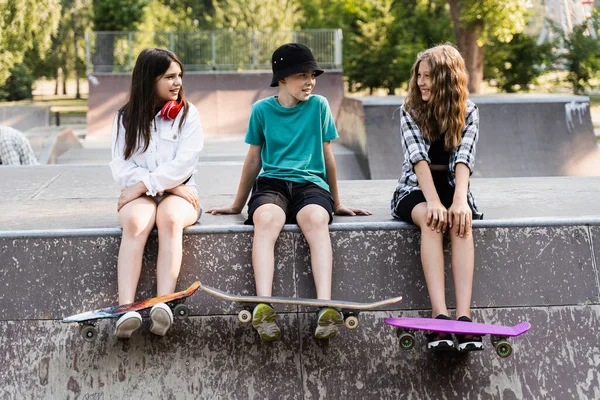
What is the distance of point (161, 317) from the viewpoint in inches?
145

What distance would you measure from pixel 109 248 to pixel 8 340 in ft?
2.25

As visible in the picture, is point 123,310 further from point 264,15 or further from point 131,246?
point 264,15

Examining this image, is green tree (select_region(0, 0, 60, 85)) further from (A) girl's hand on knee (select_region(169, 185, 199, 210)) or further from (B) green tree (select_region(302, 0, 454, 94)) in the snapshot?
(A) girl's hand on knee (select_region(169, 185, 199, 210))

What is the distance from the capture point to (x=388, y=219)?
14.4ft

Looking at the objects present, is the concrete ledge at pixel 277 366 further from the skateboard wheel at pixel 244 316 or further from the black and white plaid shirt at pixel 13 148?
the black and white plaid shirt at pixel 13 148

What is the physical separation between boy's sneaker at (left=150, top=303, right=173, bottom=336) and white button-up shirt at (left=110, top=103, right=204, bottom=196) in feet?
2.34

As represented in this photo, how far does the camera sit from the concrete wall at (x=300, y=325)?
397cm

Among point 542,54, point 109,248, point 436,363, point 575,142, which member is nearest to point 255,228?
point 109,248

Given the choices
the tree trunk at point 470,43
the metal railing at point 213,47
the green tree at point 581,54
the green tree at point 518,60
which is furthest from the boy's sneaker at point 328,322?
the green tree at point 581,54

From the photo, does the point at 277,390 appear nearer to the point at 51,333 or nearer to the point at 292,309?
the point at 292,309

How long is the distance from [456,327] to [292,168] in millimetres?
1340

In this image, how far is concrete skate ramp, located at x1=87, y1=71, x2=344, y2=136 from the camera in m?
20.4

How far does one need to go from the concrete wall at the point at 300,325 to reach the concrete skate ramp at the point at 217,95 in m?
16.2

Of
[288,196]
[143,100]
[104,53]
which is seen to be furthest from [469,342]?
[104,53]
